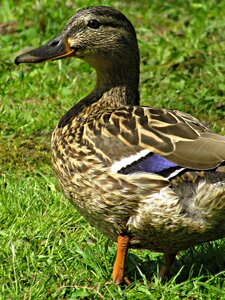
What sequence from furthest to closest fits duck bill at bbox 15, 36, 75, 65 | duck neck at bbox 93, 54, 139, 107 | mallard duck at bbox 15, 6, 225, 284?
duck neck at bbox 93, 54, 139, 107
duck bill at bbox 15, 36, 75, 65
mallard duck at bbox 15, 6, 225, 284

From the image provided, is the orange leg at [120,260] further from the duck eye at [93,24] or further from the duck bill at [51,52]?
the duck eye at [93,24]

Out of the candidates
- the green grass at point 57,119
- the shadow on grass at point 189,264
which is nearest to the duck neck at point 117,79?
the green grass at point 57,119

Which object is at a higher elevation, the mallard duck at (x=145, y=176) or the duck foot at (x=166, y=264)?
the mallard duck at (x=145, y=176)

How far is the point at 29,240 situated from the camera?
525 centimetres

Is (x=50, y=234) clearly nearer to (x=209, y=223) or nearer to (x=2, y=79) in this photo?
(x=209, y=223)

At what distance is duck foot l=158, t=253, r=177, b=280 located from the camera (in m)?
4.95

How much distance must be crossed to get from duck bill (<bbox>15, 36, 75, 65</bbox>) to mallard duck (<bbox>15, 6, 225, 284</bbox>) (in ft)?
1.43

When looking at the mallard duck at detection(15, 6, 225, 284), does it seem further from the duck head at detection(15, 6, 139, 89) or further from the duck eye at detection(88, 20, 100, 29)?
the duck eye at detection(88, 20, 100, 29)

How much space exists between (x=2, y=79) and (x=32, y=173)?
5.23 ft

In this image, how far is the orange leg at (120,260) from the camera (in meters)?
4.80

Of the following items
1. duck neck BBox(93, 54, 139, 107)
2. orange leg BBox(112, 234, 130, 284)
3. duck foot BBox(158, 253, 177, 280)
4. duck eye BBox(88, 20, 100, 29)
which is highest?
duck eye BBox(88, 20, 100, 29)

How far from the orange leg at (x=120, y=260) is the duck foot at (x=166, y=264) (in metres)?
0.24

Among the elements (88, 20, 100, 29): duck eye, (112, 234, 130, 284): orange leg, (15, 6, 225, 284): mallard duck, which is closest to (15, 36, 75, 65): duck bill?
(88, 20, 100, 29): duck eye

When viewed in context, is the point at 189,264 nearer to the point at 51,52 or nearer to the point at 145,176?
the point at 145,176
